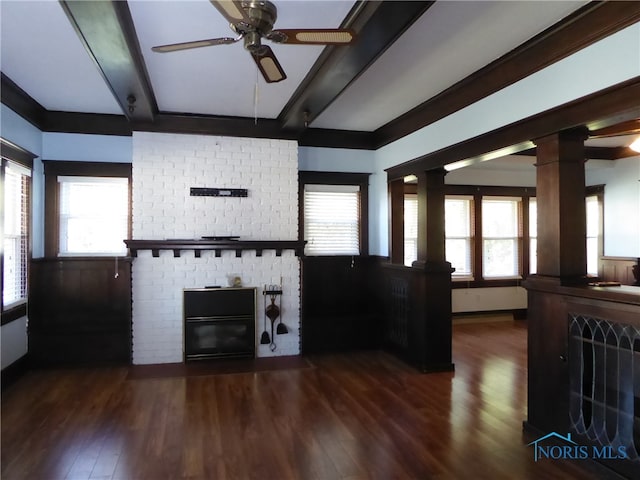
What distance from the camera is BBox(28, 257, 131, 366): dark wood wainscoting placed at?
4.61m

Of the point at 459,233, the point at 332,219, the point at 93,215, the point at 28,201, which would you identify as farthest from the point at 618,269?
the point at 28,201

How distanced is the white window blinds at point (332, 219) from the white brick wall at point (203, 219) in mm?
333

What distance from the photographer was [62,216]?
15.6 feet

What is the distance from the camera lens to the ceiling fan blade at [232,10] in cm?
188

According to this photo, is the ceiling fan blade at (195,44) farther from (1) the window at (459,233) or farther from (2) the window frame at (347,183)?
A: (1) the window at (459,233)

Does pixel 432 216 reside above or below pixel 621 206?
below

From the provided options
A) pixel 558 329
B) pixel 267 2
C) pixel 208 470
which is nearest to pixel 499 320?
pixel 558 329

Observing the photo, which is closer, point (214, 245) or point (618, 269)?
point (214, 245)

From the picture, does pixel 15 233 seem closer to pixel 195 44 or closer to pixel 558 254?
pixel 195 44

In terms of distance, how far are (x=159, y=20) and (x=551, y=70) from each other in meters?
2.67

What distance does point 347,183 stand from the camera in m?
5.55

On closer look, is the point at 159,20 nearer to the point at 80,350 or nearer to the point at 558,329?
the point at 558,329

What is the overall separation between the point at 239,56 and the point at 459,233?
4914mm

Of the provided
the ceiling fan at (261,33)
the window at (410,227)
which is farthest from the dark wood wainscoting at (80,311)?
the window at (410,227)
